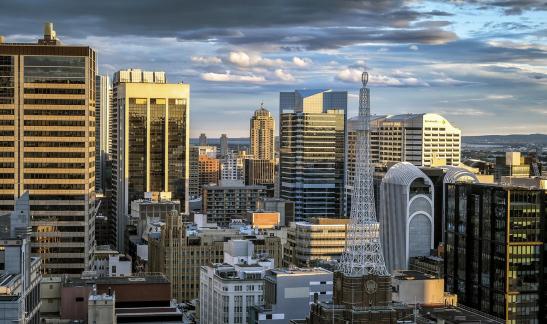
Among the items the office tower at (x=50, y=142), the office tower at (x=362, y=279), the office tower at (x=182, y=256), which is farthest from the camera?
the office tower at (x=182, y=256)

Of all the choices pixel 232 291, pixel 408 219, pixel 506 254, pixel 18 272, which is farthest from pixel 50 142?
pixel 18 272

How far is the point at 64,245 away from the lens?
141500 millimetres

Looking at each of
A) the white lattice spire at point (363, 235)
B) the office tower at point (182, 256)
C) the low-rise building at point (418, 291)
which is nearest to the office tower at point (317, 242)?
the office tower at point (182, 256)

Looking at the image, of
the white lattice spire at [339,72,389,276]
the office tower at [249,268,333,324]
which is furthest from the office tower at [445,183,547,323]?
the white lattice spire at [339,72,389,276]

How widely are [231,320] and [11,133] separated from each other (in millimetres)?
40291

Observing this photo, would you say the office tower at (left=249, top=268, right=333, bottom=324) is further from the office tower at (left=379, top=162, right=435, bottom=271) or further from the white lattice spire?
the office tower at (left=379, top=162, right=435, bottom=271)

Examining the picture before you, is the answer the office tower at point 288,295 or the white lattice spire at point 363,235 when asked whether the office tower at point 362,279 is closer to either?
the white lattice spire at point 363,235

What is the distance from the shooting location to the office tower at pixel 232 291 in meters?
130

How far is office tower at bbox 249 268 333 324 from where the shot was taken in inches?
4727

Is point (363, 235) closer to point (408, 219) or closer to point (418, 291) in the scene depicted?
point (418, 291)

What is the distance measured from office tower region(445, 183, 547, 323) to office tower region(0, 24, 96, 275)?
51580mm

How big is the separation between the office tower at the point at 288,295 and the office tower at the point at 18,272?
36.2m

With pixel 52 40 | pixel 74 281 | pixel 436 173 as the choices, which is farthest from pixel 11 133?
pixel 436 173

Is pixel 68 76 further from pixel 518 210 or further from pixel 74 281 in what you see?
pixel 518 210
